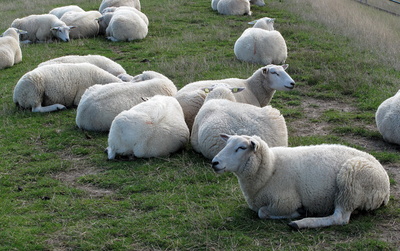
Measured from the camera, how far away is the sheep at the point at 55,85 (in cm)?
948

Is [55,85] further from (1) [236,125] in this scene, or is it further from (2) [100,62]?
(1) [236,125]

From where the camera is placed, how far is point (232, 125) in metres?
6.93

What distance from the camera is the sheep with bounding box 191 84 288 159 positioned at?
22.7 feet

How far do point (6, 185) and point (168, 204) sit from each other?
7.01 feet

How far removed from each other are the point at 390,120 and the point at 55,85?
5677 millimetres

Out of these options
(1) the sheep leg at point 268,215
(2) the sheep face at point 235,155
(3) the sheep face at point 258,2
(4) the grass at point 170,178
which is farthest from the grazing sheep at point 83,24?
(1) the sheep leg at point 268,215

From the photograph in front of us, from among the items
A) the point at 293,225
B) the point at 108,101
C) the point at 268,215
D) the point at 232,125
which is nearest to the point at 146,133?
the point at 232,125

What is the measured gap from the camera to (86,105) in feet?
27.4

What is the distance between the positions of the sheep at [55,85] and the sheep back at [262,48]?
3814mm

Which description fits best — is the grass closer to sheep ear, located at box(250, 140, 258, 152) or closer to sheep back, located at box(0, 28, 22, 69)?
sheep back, located at box(0, 28, 22, 69)

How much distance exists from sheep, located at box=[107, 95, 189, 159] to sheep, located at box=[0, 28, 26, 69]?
22.2 feet

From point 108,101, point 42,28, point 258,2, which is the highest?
point 108,101

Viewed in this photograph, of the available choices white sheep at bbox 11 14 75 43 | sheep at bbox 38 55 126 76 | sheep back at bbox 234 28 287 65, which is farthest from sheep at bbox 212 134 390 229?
white sheep at bbox 11 14 75 43

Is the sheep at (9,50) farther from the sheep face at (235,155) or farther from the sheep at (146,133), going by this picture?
the sheep face at (235,155)
